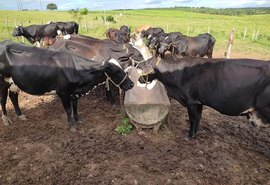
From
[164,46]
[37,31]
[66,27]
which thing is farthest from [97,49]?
[66,27]

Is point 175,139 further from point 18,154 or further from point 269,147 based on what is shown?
point 18,154

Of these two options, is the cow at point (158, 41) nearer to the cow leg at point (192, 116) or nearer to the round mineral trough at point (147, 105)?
the round mineral trough at point (147, 105)

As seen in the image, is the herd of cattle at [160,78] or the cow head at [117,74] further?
the cow head at [117,74]

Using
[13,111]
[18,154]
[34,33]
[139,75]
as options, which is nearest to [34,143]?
[18,154]

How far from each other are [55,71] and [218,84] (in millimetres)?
3455

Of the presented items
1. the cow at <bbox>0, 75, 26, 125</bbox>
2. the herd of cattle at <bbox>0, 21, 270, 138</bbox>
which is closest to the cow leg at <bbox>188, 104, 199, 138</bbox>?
the herd of cattle at <bbox>0, 21, 270, 138</bbox>

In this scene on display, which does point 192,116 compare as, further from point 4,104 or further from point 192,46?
point 192,46

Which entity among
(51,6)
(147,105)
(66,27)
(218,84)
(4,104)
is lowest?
(51,6)

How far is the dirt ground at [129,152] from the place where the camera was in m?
4.95

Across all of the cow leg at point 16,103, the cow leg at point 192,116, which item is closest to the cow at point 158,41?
the cow leg at point 192,116

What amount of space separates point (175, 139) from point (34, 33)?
13.9 m

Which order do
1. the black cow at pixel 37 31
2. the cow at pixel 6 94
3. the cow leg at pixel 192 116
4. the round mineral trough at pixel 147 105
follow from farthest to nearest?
the black cow at pixel 37 31
the cow at pixel 6 94
the round mineral trough at pixel 147 105
the cow leg at pixel 192 116

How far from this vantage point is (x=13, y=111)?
7.64m

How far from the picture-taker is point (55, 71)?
616cm
